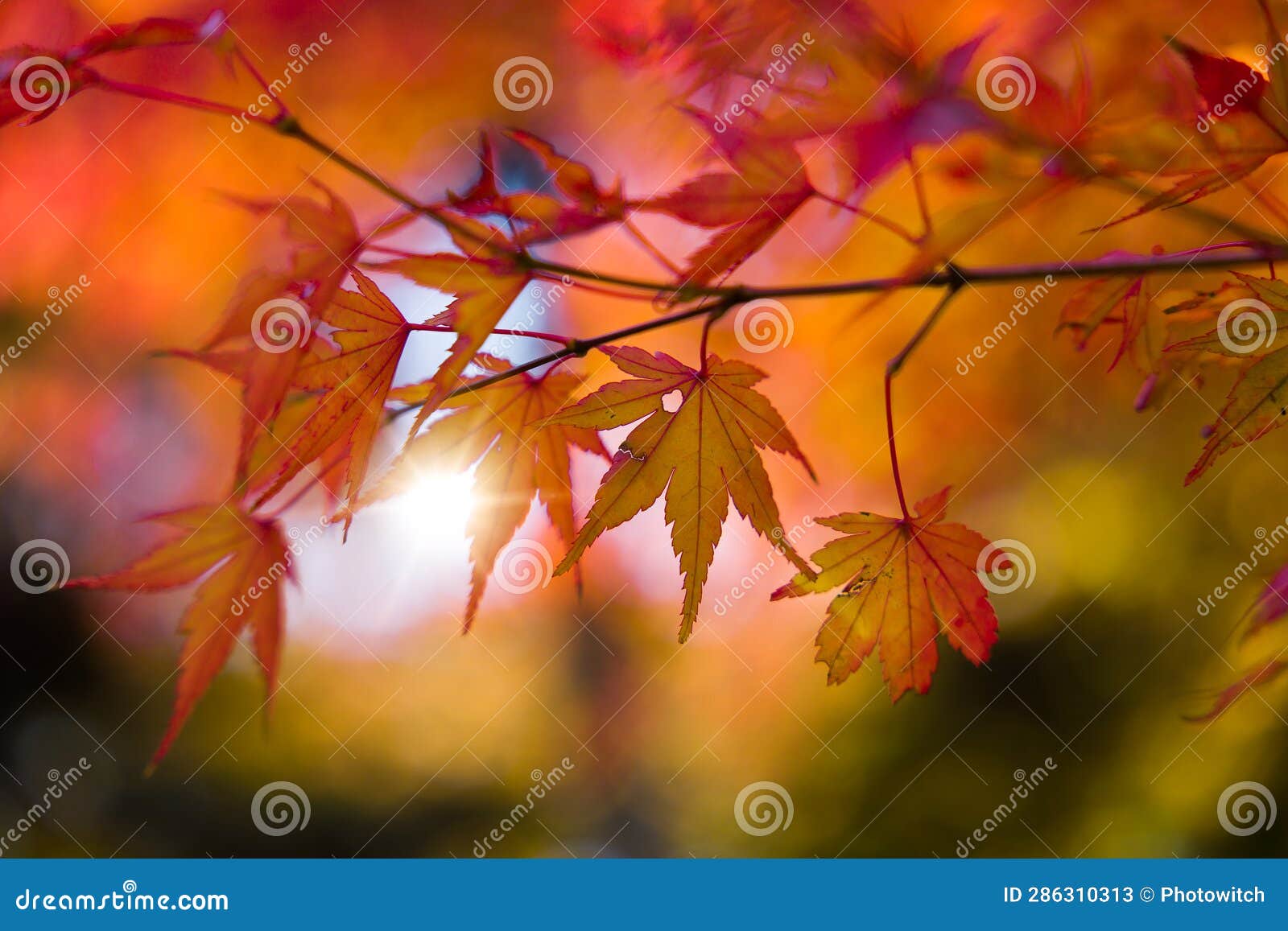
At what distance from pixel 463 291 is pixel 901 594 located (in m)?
0.41

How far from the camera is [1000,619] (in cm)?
166

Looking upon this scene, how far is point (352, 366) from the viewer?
22.7 inches

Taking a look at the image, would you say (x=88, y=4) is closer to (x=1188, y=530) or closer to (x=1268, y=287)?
Result: (x=1268, y=287)

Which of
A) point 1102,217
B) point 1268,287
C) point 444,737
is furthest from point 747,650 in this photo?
point 1268,287

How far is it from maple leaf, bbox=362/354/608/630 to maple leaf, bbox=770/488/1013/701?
0.23 metres

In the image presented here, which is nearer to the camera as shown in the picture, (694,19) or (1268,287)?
(1268,287)

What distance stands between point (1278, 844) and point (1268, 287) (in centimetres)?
165
